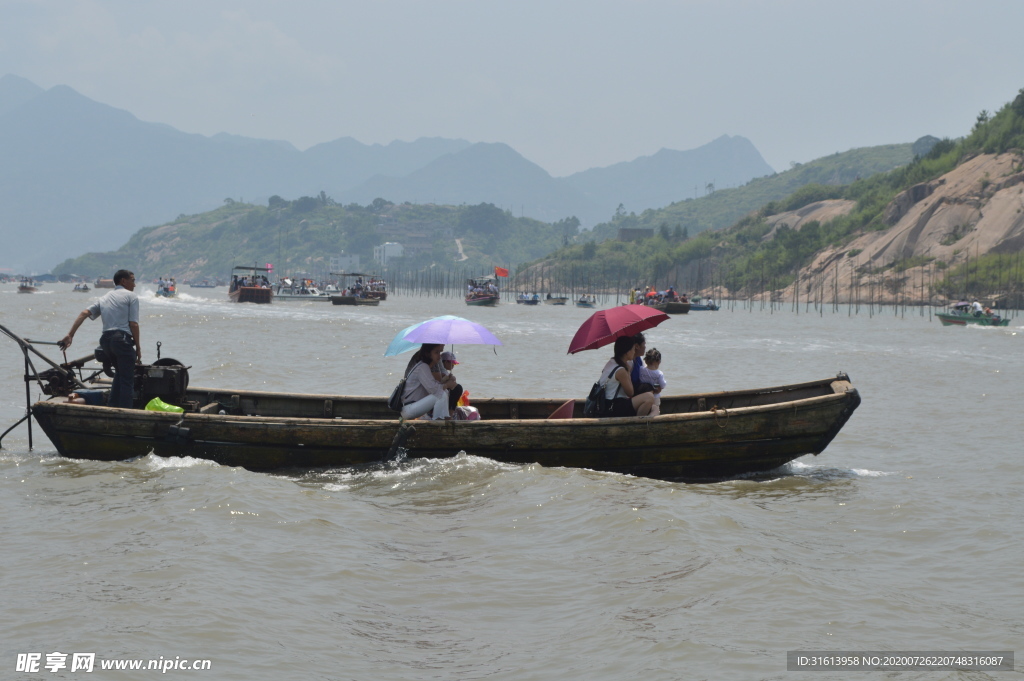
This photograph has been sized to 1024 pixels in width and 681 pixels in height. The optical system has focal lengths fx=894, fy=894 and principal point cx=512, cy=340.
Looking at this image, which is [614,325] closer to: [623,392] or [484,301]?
[623,392]

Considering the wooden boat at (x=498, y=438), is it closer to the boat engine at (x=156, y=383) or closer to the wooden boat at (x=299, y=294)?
the boat engine at (x=156, y=383)

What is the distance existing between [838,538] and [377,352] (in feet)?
96.0

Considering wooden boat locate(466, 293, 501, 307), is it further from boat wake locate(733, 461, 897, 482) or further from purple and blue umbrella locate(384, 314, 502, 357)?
purple and blue umbrella locate(384, 314, 502, 357)

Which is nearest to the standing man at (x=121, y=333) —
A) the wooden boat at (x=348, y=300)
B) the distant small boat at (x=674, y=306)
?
the distant small boat at (x=674, y=306)

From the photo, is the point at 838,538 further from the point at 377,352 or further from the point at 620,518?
the point at 377,352

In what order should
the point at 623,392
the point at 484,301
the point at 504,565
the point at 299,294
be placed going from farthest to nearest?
the point at 299,294, the point at 484,301, the point at 623,392, the point at 504,565

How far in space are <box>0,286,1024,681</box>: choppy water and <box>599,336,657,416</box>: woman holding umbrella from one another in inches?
35.7

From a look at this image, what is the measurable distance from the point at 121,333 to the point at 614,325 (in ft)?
22.1

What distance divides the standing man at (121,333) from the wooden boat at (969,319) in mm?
64454

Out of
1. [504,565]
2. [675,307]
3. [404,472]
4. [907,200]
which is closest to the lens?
[504,565]

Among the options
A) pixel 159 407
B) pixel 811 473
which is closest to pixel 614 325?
pixel 811 473

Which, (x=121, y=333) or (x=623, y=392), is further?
(x=121, y=333)

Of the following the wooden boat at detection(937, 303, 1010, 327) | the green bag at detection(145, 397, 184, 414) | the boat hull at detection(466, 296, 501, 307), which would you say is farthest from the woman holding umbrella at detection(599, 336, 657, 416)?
the boat hull at detection(466, 296, 501, 307)

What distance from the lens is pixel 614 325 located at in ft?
37.7
